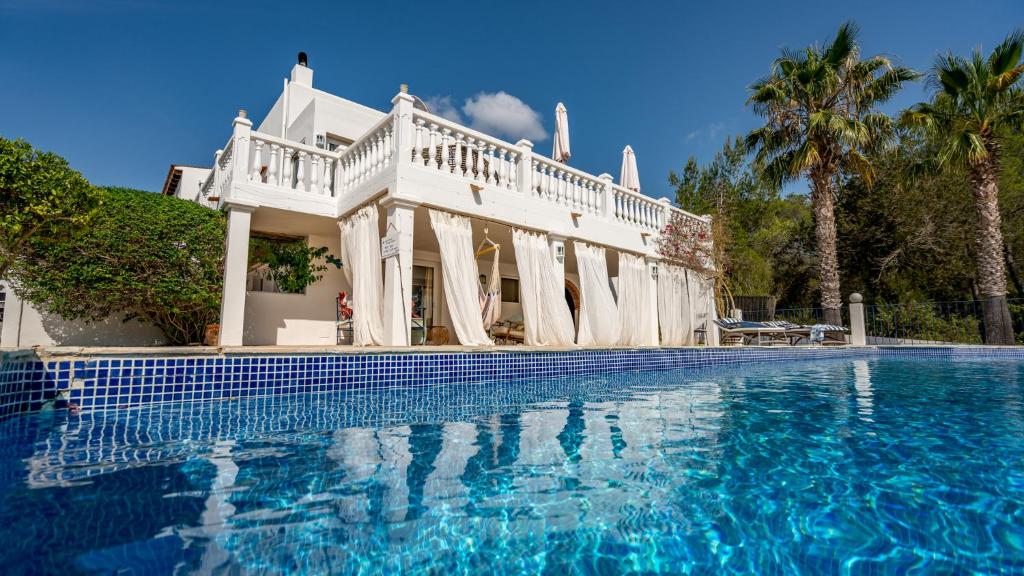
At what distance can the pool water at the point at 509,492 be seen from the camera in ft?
4.83

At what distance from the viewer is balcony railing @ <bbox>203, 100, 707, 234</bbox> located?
738cm

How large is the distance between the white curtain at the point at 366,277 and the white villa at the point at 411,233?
22mm

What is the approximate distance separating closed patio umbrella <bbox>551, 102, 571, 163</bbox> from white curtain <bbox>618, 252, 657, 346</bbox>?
255 centimetres

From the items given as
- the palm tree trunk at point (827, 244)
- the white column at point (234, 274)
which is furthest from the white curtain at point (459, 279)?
the palm tree trunk at point (827, 244)

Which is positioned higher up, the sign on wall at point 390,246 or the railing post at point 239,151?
the railing post at point 239,151

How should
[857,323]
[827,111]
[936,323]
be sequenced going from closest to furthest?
[827,111] → [857,323] → [936,323]

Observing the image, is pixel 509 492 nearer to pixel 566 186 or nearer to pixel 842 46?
pixel 566 186

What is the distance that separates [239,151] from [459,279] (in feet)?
13.3

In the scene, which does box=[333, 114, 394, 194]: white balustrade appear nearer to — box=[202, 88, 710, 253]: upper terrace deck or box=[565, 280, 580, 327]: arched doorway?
box=[202, 88, 710, 253]: upper terrace deck

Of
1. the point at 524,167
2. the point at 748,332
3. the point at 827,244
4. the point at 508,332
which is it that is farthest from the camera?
the point at 827,244

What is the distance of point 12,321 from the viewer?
6816 millimetres

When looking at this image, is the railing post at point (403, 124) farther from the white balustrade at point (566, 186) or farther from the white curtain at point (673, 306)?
the white curtain at point (673, 306)

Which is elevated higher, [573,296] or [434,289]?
[573,296]

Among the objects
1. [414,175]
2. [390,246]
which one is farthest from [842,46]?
[390,246]
